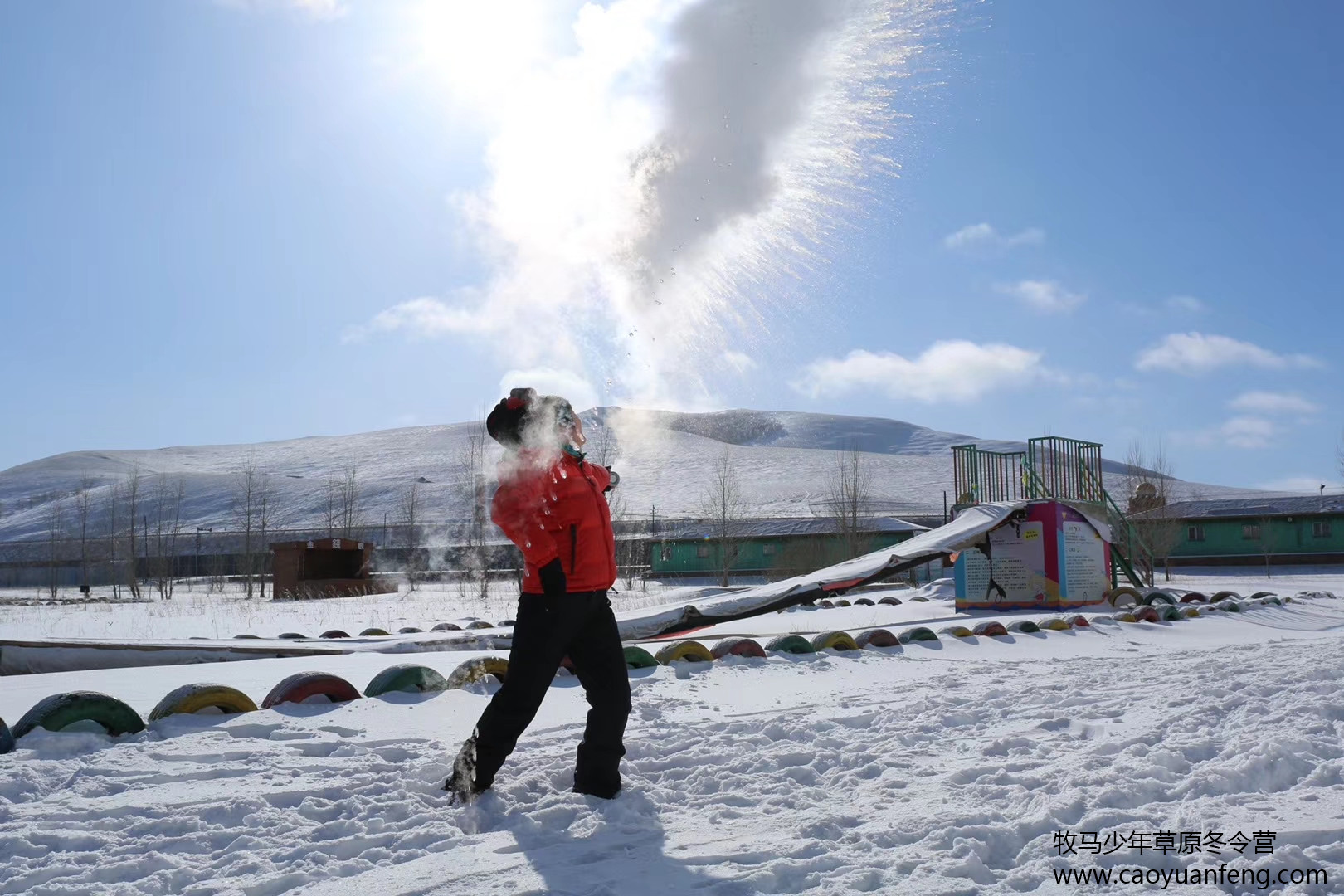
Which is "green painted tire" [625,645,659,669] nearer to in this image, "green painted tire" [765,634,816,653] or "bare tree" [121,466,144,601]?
"green painted tire" [765,634,816,653]

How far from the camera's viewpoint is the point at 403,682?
5855 mm

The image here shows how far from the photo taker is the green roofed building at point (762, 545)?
3888 cm

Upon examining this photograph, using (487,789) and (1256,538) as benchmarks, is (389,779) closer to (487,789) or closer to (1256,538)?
(487,789)

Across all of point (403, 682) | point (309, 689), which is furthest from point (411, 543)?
point (309, 689)

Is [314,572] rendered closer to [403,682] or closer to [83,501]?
[403,682]

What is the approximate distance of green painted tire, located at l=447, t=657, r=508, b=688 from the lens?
20.0 ft

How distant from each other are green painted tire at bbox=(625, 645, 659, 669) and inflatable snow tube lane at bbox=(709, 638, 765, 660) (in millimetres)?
715

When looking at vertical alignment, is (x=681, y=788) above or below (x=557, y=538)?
below

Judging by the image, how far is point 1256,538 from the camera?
44.6 meters

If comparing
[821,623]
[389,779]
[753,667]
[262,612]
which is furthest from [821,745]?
[262,612]

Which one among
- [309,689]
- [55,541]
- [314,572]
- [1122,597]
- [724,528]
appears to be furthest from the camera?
[55,541]

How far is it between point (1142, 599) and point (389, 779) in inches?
686

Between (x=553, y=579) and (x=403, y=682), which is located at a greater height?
(x=553, y=579)

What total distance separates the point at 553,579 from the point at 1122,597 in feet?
56.0
